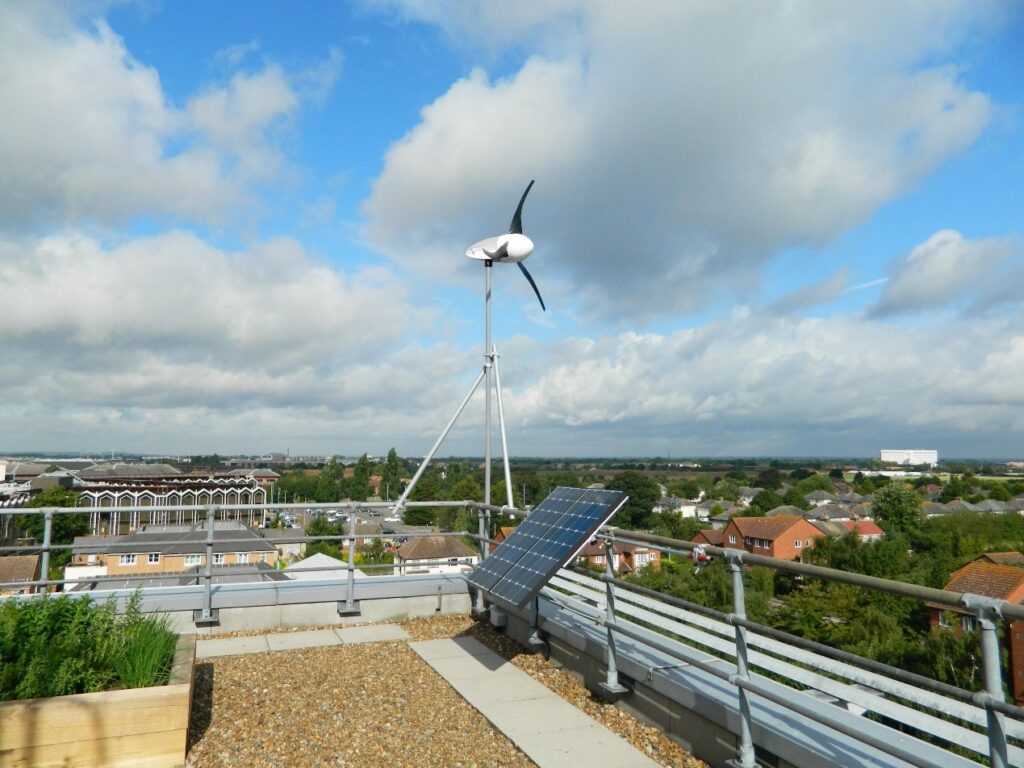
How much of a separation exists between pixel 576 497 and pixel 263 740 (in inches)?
122

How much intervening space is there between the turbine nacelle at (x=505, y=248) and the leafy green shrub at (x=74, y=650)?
20.7ft

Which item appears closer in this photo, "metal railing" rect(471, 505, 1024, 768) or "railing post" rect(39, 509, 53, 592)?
"metal railing" rect(471, 505, 1024, 768)

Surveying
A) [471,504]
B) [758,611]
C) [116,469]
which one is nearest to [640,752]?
[471,504]

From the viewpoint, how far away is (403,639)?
717cm

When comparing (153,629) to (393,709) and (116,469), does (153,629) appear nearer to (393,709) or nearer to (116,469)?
(393,709)

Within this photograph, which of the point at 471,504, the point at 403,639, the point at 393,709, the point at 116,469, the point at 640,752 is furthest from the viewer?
the point at 116,469

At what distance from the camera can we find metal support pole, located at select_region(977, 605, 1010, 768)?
2.48 m

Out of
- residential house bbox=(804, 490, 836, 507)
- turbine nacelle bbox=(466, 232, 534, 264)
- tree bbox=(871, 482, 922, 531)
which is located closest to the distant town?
tree bbox=(871, 482, 922, 531)

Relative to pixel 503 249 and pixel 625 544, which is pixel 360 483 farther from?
pixel 625 544

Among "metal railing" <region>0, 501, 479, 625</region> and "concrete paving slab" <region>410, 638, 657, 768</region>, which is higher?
"metal railing" <region>0, 501, 479, 625</region>

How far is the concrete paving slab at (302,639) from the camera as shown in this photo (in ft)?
22.3

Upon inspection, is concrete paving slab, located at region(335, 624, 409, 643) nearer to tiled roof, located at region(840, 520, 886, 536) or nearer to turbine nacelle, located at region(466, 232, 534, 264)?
turbine nacelle, located at region(466, 232, 534, 264)

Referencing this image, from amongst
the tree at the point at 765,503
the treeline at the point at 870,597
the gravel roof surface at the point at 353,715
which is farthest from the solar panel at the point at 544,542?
the tree at the point at 765,503

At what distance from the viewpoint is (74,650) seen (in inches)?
167
